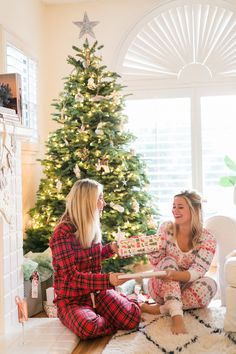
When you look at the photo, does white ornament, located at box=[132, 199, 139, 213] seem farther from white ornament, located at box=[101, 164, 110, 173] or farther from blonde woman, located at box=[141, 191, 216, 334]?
blonde woman, located at box=[141, 191, 216, 334]

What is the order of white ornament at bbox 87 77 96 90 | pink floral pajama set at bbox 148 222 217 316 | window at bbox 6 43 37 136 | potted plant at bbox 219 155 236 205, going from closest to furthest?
pink floral pajama set at bbox 148 222 217 316, white ornament at bbox 87 77 96 90, window at bbox 6 43 37 136, potted plant at bbox 219 155 236 205

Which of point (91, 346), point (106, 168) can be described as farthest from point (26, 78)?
point (91, 346)

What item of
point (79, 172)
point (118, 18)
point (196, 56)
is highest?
point (118, 18)

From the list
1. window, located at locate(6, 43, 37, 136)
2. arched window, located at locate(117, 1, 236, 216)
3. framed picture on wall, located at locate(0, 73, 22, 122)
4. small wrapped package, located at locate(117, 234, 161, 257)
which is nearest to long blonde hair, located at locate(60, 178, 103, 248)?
small wrapped package, located at locate(117, 234, 161, 257)

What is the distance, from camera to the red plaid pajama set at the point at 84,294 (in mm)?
2816

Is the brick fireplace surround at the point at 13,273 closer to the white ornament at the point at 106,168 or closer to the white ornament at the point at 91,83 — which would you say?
the white ornament at the point at 106,168

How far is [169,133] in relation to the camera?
5422 millimetres

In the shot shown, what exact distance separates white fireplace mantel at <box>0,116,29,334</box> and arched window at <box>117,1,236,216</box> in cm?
251

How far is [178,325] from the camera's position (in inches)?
110

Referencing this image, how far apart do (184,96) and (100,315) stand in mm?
3147

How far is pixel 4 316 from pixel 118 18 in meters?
3.71

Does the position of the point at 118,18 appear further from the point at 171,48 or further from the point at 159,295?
the point at 159,295

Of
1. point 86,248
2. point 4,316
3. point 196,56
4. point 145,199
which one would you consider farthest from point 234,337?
point 196,56

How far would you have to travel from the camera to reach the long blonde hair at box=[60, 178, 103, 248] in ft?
9.64
